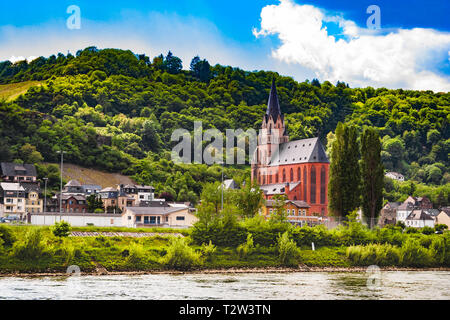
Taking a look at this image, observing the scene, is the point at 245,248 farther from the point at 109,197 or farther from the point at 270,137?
the point at 270,137

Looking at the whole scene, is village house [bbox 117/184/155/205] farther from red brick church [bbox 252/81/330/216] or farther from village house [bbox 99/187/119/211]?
red brick church [bbox 252/81/330/216]

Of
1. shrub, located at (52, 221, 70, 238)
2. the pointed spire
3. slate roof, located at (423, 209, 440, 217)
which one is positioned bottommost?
shrub, located at (52, 221, 70, 238)

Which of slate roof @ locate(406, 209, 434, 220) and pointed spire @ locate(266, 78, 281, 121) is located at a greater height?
pointed spire @ locate(266, 78, 281, 121)

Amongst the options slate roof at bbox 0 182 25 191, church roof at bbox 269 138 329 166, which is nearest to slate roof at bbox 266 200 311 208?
church roof at bbox 269 138 329 166

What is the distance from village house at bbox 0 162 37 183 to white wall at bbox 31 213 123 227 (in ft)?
128

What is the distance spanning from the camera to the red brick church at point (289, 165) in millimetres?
114188

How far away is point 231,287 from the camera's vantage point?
138 feet

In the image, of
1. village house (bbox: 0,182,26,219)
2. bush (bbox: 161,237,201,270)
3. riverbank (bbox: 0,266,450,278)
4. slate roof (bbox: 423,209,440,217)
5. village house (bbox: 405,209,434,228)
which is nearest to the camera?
riverbank (bbox: 0,266,450,278)

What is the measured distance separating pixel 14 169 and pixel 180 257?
2621 inches

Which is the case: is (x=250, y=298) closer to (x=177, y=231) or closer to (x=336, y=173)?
(x=177, y=231)

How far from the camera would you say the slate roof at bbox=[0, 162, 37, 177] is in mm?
109812

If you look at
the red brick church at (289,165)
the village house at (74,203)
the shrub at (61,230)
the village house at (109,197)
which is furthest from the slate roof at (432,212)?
the shrub at (61,230)

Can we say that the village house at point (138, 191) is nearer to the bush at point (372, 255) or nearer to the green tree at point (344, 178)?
the green tree at point (344, 178)

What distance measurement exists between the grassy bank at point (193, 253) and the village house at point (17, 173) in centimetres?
5172
